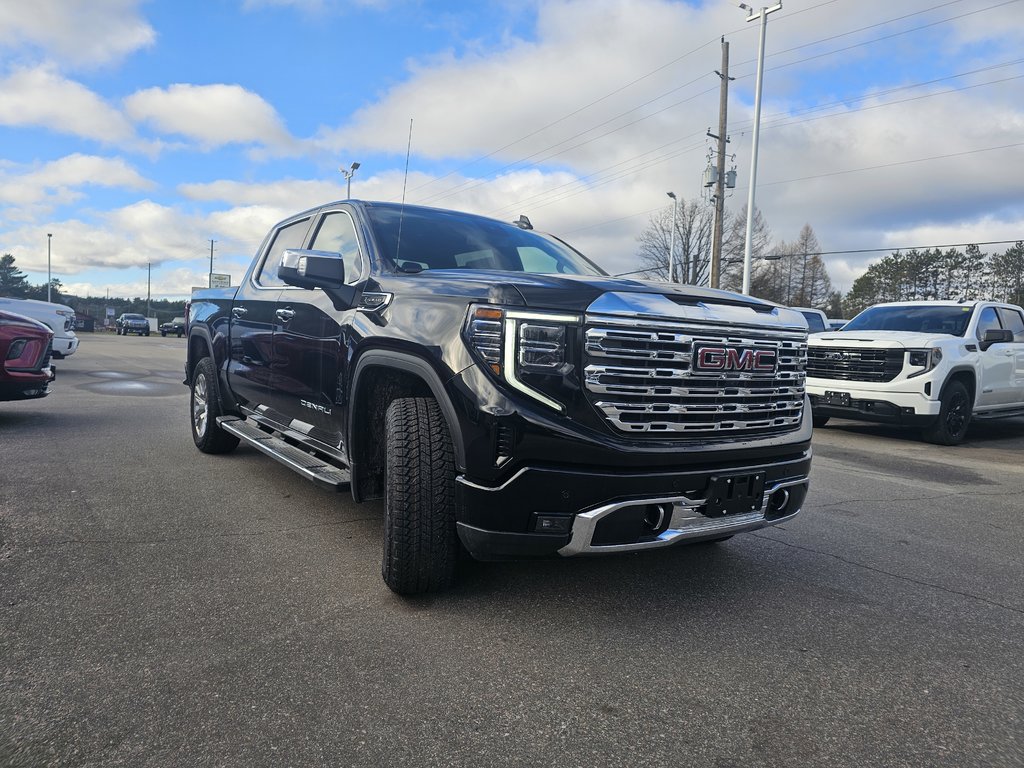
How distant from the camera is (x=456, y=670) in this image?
2572 mm

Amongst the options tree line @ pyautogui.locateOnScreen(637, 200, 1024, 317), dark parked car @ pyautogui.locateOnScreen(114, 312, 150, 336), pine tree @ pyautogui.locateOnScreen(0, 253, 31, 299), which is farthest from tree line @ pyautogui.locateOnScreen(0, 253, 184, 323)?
tree line @ pyautogui.locateOnScreen(637, 200, 1024, 317)

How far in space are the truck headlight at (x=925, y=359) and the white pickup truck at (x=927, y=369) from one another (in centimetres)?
1

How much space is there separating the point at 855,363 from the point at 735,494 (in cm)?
692

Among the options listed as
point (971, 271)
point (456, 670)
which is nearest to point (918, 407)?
point (456, 670)

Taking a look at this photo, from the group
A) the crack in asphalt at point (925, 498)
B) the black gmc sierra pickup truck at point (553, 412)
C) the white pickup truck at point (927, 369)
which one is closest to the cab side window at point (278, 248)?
the black gmc sierra pickup truck at point (553, 412)

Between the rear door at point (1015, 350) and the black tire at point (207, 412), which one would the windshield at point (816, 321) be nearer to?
the rear door at point (1015, 350)

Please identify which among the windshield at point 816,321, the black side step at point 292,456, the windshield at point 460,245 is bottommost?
the black side step at point 292,456

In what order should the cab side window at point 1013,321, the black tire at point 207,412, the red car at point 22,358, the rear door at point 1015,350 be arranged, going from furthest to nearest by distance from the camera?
the cab side window at point 1013,321, the rear door at point 1015,350, the red car at point 22,358, the black tire at point 207,412

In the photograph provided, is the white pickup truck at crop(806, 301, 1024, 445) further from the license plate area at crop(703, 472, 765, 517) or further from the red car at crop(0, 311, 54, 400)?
the red car at crop(0, 311, 54, 400)

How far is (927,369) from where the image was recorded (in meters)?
8.53

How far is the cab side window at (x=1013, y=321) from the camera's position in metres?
9.98

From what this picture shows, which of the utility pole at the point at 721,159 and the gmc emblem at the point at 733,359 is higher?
the utility pole at the point at 721,159

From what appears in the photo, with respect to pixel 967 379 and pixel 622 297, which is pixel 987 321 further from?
pixel 622 297

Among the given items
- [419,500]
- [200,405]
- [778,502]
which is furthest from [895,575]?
[200,405]
